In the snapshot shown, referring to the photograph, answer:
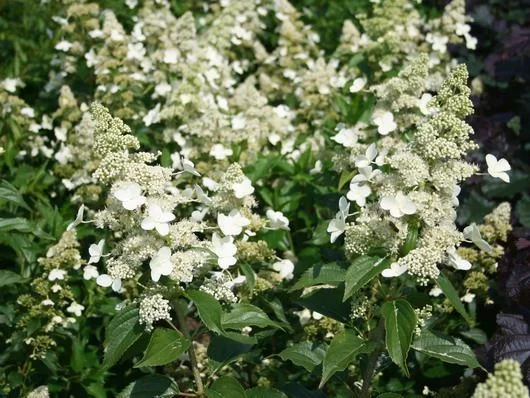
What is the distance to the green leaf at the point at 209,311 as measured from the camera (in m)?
2.30

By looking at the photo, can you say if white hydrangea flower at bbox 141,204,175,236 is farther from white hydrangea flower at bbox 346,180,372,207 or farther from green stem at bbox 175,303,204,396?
white hydrangea flower at bbox 346,180,372,207

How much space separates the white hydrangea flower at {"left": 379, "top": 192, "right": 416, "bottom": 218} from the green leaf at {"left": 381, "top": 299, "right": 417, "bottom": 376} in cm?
26

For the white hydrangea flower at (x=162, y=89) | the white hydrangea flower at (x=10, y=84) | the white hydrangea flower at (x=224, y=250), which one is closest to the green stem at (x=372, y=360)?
the white hydrangea flower at (x=224, y=250)

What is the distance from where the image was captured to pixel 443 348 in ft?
8.19

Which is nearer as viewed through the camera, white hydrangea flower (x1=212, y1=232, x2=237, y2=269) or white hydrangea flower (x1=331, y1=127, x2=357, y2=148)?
white hydrangea flower (x1=212, y1=232, x2=237, y2=269)

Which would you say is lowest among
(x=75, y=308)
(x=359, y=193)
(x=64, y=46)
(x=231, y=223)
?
(x=75, y=308)

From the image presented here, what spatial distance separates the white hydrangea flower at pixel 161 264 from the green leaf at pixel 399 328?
619mm

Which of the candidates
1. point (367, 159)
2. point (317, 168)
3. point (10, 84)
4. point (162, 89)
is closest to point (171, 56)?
point (162, 89)

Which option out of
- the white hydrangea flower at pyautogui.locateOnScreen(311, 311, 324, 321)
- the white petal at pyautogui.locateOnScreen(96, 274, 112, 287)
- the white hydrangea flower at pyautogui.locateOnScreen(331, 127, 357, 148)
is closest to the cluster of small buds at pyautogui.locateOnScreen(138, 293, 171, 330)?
the white petal at pyautogui.locateOnScreen(96, 274, 112, 287)

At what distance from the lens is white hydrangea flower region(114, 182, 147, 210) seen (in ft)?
7.57

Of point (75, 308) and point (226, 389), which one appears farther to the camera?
point (75, 308)

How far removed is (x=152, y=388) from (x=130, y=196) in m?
0.62

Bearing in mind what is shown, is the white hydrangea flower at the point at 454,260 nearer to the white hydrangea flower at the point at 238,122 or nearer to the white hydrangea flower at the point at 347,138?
the white hydrangea flower at the point at 347,138

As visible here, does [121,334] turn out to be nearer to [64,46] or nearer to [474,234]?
[474,234]
